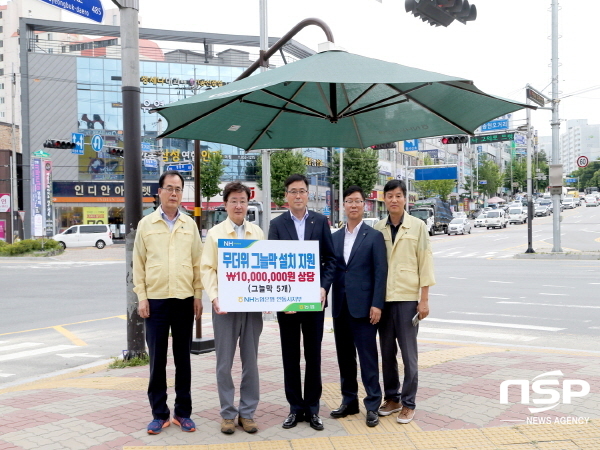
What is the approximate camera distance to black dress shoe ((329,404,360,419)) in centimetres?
491

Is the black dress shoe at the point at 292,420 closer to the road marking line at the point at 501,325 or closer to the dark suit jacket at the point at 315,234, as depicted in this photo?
the dark suit jacket at the point at 315,234

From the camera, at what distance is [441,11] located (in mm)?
9312

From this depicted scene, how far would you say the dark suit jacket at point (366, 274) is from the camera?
472 cm

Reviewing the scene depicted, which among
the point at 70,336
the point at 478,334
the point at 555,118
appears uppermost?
the point at 555,118

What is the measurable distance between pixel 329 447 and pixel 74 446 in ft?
5.97

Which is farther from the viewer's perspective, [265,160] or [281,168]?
[281,168]

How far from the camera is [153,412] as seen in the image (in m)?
4.66

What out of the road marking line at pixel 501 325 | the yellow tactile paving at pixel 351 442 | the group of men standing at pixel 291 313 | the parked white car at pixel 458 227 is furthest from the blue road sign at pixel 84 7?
the parked white car at pixel 458 227

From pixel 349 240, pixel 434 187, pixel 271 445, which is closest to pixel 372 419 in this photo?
pixel 271 445

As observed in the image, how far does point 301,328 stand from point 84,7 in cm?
444

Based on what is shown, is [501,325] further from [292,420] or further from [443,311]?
[292,420]

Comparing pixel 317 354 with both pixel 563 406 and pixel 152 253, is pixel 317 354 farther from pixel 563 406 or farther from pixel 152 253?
pixel 563 406

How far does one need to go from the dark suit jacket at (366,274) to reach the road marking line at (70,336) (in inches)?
263

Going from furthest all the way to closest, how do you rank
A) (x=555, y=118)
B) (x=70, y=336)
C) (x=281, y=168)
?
1. (x=281, y=168)
2. (x=555, y=118)
3. (x=70, y=336)
